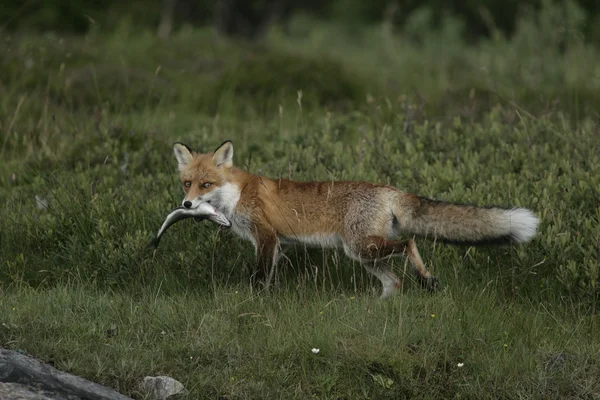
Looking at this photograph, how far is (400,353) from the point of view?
215 inches

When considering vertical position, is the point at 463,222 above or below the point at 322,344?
above

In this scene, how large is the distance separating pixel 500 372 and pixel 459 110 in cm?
690

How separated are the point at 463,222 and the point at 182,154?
2.69 metres

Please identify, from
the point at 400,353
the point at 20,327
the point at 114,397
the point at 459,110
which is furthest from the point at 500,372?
the point at 459,110

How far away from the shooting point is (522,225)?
6031 mm

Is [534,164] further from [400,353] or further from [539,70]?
[539,70]

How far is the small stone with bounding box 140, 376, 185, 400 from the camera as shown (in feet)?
16.9

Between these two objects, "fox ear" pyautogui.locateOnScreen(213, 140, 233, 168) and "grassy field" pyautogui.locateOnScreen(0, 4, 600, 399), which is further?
"fox ear" pyautogui.locateOnScreen(213, 140, 233, 168)

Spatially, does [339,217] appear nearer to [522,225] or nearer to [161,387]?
[522,225]

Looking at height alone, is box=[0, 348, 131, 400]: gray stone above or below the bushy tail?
below

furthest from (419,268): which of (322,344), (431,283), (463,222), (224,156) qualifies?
Result: (224,156)

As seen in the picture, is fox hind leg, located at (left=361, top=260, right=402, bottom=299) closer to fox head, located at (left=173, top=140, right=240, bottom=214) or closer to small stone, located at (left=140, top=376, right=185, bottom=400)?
fox head, located at (left=173, top=140, right=240, bottom=214)

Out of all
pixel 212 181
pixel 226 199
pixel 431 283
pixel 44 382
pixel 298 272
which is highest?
pixel 212 181

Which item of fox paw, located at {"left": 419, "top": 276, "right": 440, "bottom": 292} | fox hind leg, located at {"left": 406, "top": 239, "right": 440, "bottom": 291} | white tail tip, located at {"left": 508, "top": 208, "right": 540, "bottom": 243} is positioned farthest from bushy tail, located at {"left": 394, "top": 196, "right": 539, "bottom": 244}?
fox paw, located at {"left": 419, "top": 276, "right": 440, "bottom": 292}
